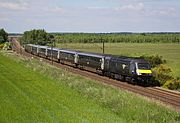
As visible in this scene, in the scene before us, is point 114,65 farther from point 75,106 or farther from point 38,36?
point 38,36

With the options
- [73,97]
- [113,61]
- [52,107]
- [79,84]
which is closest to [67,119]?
[52,107]

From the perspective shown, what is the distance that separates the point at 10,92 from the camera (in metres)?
35.0

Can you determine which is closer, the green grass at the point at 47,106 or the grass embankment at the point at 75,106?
the green grass at the point at 47,106

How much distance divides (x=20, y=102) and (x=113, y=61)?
Result: 69.3 ft

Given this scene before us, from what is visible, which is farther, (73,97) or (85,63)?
(85,63)

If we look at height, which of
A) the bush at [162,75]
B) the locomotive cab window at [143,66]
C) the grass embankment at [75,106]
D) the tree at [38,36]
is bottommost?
the tree at [38,36]

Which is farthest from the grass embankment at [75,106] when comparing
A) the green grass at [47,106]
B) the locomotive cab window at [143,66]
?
the locomotive cab window at [143,66]

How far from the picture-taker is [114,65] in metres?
48.1

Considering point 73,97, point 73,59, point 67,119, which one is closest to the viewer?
point 67,119

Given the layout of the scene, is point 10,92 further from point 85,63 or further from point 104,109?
point 85,63

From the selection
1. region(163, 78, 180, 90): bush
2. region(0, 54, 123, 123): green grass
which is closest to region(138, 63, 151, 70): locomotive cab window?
region(163, 78, 180, 90): bush

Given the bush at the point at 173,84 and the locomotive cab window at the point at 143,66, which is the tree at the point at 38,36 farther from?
the bush at the point at 173,84

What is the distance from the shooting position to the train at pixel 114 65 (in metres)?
42.0

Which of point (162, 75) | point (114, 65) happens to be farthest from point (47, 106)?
point (162, 75)
